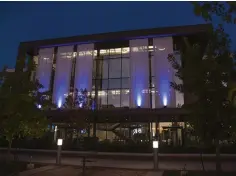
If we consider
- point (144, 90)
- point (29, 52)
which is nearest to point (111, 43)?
point (144, 90)

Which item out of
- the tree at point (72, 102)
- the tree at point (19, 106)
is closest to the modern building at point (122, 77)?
the tree at point (72, 102)

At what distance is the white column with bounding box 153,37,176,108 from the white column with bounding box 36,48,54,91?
17.9 meters

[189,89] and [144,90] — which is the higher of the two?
[144,90]

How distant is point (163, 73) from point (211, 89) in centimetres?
2732

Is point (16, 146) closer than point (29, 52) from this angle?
Yes

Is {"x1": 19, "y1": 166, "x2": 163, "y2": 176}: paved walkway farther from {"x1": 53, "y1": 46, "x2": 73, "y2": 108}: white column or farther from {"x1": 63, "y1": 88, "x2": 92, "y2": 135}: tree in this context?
{"x1": 53, "y1": 46, "x2": 73, "y2": 108}: white column

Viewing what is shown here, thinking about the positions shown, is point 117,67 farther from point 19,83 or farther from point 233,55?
point 233,55

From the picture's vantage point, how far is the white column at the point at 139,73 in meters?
37.4

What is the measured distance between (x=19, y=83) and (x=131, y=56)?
2582 cm

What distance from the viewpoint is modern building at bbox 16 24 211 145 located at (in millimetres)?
35844

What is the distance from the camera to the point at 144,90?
37.7m

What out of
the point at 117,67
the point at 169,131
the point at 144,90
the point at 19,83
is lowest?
the point at 169,131

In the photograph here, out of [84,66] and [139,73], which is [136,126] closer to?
[139,73]

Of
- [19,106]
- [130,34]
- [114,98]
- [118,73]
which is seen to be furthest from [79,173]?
[130,34]
